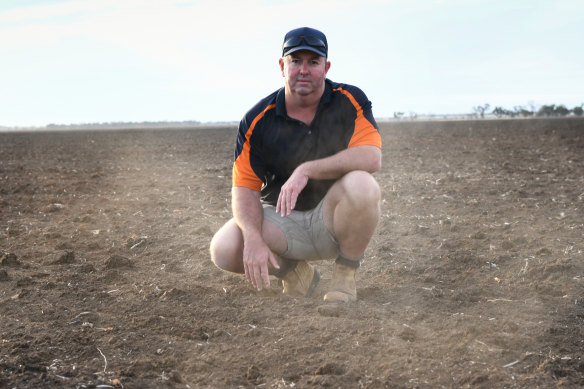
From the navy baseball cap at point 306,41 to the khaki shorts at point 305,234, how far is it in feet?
2.99

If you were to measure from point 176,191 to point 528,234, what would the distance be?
464 cm

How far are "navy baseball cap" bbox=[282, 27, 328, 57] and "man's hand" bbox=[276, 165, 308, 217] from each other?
2.25 feet

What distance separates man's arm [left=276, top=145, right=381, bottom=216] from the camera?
3.16 metres

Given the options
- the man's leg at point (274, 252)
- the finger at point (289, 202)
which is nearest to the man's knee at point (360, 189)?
the finger at point (289, 202)

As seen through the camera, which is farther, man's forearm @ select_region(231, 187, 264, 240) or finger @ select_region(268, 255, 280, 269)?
man's forearm @ select_region(231, 187, 264, 240)

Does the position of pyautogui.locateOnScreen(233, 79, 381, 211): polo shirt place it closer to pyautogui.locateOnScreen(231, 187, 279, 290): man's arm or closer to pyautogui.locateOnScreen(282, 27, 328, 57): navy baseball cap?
pyautogui.locateOnScreen(231, 187, 279, 290): man's arm

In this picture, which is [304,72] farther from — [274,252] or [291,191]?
[274,252]

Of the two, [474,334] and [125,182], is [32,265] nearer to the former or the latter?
[474,334]

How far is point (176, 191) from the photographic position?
7758mm

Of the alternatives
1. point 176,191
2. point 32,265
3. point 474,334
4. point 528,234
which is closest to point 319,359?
point 474,334

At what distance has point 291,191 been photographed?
10.2ft

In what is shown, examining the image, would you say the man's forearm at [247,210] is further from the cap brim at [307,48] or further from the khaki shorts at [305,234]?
the cap brim at [307,48]

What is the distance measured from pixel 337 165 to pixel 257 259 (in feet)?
2.32

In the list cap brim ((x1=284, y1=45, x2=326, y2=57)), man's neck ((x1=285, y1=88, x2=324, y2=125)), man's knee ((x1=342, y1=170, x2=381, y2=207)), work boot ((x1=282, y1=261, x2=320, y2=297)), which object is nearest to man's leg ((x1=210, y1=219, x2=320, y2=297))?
work boot ((x1=282, y1=261, x2=320, y2=297))
